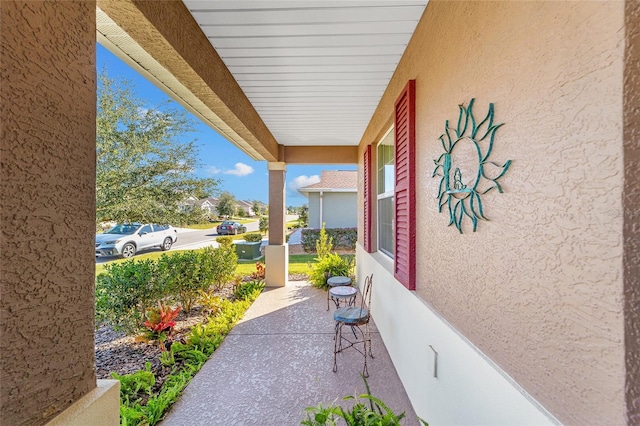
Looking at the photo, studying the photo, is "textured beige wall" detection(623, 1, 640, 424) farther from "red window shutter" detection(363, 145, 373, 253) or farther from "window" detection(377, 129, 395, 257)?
"red window shutter" detection(363, 145, 373, 253)

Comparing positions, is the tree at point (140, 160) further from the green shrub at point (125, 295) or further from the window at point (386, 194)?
the window at point (386, 194)

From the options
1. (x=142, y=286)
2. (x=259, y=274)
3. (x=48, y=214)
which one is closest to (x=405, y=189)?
(x=48, y=214)

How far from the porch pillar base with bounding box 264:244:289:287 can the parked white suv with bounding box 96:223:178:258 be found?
150 inches

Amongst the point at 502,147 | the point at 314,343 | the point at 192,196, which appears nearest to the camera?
the point at 502,147

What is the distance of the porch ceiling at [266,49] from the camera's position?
1.76 m

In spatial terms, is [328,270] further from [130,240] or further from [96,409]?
[130,240]

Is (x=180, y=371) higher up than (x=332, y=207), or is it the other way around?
(x=332, y=207)

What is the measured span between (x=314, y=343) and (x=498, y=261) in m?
2.87

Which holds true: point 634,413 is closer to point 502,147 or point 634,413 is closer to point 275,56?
point 502,147

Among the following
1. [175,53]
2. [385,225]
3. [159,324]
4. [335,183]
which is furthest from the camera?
[335,183]

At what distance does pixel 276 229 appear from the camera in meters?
6.05

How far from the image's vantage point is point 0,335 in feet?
2.41

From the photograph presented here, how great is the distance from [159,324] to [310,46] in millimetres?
3729

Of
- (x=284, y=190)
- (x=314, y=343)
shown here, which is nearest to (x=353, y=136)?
(x=284, y=190)
